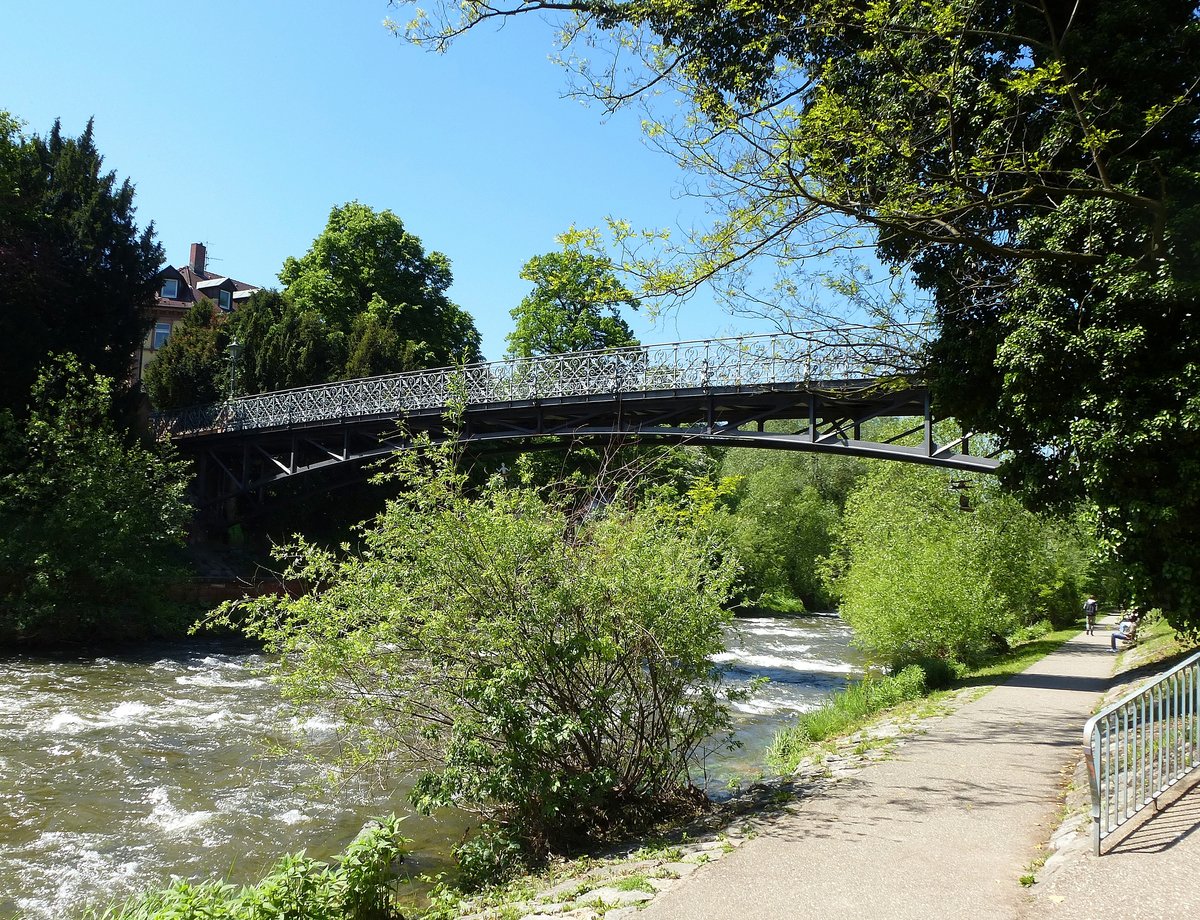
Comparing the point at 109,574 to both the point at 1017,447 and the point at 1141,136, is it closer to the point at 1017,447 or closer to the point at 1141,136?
the point at 1017,447

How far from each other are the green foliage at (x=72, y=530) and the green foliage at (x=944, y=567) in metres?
18.8

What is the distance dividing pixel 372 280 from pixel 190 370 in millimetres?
10235

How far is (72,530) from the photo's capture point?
22.0 m

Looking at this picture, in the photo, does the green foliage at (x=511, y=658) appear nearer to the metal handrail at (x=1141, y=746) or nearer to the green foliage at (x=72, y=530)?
the metal handrail at (x=1141, y=746)

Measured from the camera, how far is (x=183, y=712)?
50.2 ft

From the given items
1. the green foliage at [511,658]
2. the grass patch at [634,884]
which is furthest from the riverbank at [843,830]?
the green foliage at [511,658]

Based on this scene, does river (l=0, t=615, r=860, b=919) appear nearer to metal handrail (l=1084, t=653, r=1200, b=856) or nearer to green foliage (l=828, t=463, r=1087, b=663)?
green foliage (l=828, t=463, r=1087, b=663)

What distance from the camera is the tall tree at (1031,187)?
29.8 ft

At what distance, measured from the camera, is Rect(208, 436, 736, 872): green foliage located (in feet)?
23.6

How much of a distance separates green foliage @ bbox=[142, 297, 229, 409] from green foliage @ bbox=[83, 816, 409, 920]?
36.5m

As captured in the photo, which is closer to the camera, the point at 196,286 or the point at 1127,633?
the point at 1127,633

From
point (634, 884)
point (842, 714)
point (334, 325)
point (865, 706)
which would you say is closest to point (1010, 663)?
point (865, 706)

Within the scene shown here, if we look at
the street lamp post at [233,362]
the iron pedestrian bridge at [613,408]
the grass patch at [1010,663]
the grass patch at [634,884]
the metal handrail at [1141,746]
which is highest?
the street lamp post at [233,362]

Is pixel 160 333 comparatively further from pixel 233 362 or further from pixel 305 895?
pixel 305 895
